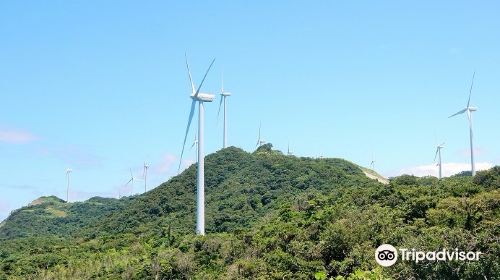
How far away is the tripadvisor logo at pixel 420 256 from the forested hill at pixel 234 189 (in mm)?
47807

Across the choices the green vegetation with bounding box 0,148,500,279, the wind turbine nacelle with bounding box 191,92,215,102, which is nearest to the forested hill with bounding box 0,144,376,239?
the green vegetation with bounding box 0,148,500,279

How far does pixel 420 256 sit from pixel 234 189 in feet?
252

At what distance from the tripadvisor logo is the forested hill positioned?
1882 inches

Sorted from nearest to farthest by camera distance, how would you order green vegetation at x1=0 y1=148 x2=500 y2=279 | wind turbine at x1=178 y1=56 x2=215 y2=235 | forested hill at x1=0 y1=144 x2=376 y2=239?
green vegetation at x1=0 y1=148 x2=500 y2=279, wind turbine at x1=178 y1=56 x2=215 y2=235, forested hill at x1=0 y1=144 x2=376 y2=239

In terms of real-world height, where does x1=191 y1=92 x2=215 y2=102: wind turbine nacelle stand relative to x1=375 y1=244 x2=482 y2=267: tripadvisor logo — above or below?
above

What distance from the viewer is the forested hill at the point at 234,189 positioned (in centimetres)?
9488

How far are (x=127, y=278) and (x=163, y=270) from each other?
3886 millimetres

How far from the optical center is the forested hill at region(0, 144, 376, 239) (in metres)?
94.9

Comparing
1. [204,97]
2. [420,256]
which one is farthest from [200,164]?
[420,256]

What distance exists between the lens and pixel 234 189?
10956 centimetres

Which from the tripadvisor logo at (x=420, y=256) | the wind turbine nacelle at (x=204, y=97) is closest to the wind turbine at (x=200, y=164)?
the wind turbine nacelle at (x=204, y=97)

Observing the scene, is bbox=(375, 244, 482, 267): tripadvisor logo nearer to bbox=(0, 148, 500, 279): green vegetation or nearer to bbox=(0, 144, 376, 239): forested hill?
bbox=(0, 148, 500, 279): green vegetation

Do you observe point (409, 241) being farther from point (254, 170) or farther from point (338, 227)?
point (254, 170)

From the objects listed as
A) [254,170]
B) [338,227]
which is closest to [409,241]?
[338,227]
